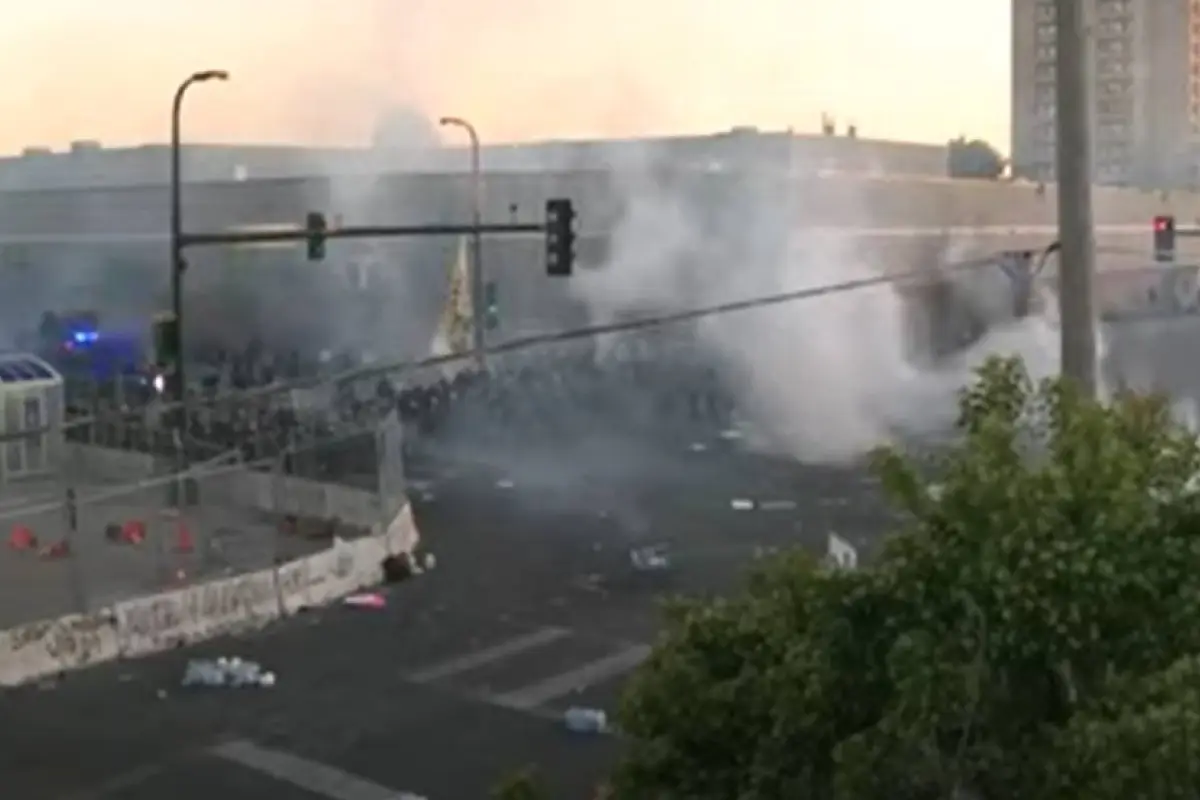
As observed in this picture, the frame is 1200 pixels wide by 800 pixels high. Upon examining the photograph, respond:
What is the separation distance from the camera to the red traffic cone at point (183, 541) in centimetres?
1997

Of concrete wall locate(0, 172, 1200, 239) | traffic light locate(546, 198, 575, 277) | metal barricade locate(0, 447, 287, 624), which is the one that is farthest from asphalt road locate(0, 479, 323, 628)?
concrete wall locate(0, 172, 1200, 239)

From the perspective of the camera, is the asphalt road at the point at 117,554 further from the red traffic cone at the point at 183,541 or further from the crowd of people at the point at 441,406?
the crowd of people at the point at 441,406

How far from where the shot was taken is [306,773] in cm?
1285

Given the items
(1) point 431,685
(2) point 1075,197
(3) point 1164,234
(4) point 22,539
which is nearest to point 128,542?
(4) point 22,539

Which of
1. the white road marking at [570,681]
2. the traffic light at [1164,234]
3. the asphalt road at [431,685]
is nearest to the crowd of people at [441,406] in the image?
the asphalt road at [431,685]

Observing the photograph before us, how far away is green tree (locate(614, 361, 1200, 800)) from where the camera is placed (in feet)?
14.3

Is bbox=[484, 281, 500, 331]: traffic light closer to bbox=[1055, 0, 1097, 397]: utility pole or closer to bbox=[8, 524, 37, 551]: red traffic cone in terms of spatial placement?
bbox=[8, 524, 37, 551]: red traffic cone

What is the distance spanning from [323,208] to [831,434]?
2628 centimetres

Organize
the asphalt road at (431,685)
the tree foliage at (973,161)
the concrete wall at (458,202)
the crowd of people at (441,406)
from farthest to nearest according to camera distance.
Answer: the tree foliage at (973,161) < the concrete wall at (458,202) < the crowd of people at (441,406) < the asphalt road at (431,685)

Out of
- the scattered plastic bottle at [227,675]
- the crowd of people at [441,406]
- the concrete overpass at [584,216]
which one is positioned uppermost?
the concrete overpass at [584,216]

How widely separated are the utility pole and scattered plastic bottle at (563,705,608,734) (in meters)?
7.36

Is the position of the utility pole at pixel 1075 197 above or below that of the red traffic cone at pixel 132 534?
above

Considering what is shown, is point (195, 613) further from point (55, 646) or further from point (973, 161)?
point (973, 161)

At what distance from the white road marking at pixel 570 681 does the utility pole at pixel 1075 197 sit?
758 cm
